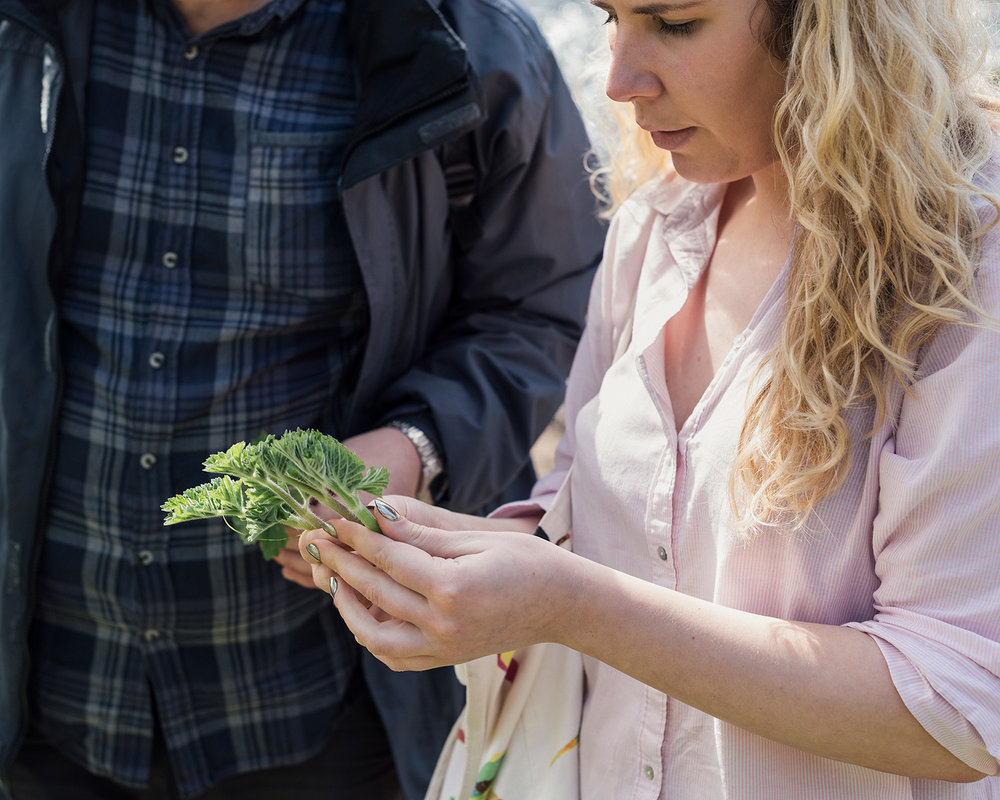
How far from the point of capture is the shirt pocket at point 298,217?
2068mm

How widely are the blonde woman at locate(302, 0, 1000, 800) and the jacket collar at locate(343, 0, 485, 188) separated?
0.54m

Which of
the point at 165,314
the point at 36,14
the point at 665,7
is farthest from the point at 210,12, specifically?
the point at 665,7

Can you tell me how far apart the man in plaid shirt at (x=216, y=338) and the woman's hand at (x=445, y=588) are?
65cm

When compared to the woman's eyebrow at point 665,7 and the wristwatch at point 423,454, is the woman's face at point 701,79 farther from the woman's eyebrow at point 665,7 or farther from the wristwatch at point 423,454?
the wristwatch at point 423,454

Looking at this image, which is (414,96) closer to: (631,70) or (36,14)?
(631,70)

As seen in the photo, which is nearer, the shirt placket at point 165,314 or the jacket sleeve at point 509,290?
the shirt placket at point 165,314

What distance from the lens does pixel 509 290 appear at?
7.60 ft

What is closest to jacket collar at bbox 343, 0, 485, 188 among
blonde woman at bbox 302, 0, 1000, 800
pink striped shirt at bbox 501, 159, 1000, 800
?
pink striped shirt at bbox 501, 159, 1000, 800

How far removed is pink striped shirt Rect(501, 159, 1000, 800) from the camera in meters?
1.20

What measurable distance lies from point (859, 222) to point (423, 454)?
1.07 meters

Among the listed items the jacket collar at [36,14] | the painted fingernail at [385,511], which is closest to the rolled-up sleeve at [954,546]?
the painted fingernail at [385,511]

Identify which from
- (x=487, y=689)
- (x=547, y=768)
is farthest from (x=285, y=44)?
(x=547, y=768)

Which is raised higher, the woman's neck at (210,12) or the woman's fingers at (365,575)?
the woman's neck at (210,12)

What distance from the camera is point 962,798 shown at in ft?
4.41
